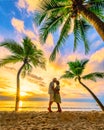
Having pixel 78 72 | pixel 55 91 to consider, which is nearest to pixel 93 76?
pixel 78 72

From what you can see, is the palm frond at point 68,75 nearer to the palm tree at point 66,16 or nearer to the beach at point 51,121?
the palm tree at point 66,16

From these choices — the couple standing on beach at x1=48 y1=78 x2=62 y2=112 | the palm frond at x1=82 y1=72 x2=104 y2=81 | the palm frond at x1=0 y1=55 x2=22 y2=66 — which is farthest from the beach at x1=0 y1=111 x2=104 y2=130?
the palm frond at x1=82 y1=72 x2=104 y2=81

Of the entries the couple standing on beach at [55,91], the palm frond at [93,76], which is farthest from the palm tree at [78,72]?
the couple standing on beach at [55,91]

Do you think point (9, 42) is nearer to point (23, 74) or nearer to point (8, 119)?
point (23, 74)

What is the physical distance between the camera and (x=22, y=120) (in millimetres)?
14883

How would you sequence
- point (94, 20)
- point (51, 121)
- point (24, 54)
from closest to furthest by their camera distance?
point (51, 121) < point (94, 20) < point (24, 54)

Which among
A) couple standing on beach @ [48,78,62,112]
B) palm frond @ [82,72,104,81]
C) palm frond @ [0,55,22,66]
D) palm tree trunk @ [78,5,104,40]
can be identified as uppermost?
palm frond @ [0,55,22,66]

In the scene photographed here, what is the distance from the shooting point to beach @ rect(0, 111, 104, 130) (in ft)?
43.2

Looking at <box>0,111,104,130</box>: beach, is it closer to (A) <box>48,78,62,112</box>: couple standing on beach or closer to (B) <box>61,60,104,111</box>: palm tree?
(A) <box>48,78,62,112</box>: couple standing on beach

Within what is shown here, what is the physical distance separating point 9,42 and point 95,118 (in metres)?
13.3

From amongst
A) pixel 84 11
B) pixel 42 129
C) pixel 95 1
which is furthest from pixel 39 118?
pixel 95 1

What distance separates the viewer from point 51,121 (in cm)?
1441

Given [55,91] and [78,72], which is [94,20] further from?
[78,72]

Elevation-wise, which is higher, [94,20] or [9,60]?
[9,60]
